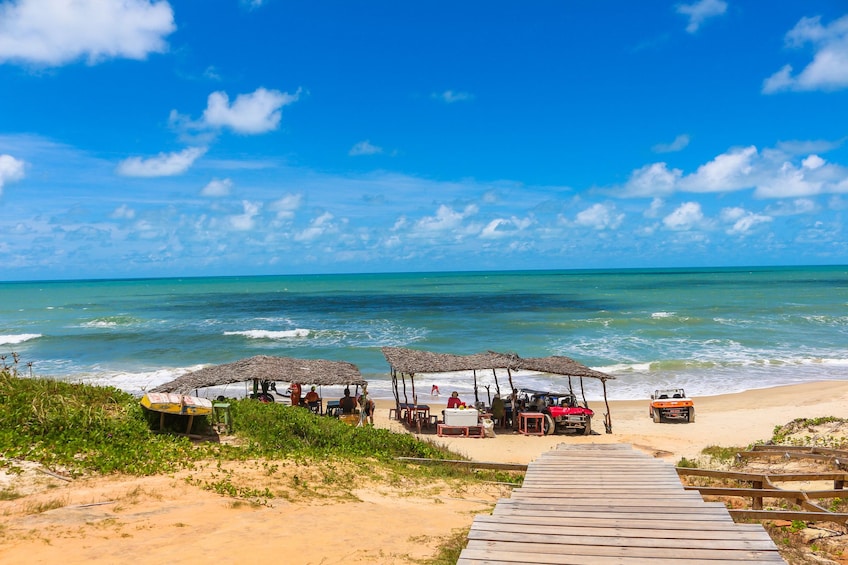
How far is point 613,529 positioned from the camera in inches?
204

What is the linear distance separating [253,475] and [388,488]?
6.97 feet

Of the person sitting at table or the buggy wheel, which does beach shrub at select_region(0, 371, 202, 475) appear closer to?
the person sitting at table

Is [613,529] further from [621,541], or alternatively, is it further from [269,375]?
[269,375]

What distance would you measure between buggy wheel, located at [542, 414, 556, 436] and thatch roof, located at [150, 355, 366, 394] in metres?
5.59

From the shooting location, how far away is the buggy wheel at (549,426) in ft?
58.6

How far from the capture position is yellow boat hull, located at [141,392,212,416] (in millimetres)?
11500

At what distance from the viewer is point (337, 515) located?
797 cm

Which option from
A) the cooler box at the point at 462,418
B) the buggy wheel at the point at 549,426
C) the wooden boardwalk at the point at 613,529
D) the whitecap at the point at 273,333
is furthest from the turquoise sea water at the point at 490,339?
the wooden boardwalk at the point at 613,529

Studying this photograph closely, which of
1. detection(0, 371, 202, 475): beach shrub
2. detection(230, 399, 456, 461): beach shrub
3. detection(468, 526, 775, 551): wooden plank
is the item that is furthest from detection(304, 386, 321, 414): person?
detection(468, 526, 775, 551): wooden plank

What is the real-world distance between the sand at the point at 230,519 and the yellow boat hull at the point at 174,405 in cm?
235

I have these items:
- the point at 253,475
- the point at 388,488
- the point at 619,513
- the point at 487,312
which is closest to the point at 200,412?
the point at 253,475

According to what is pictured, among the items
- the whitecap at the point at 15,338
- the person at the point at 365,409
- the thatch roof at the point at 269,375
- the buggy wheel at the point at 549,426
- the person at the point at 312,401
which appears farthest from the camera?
the whitecap at the point at 15,338

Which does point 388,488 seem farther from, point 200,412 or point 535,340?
point 535,340

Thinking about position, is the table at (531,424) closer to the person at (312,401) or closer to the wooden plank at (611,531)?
the person at (312,401)
